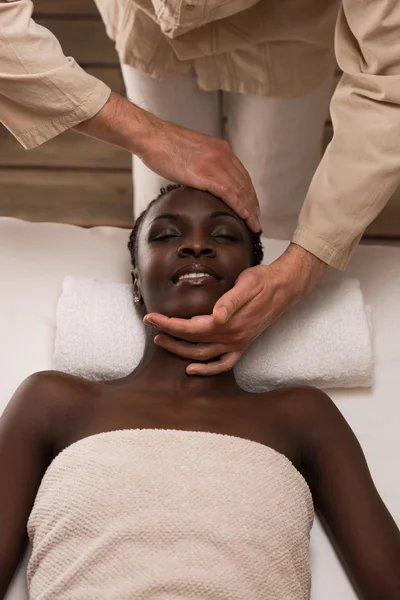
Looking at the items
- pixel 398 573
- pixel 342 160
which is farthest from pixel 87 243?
pixel 398 573

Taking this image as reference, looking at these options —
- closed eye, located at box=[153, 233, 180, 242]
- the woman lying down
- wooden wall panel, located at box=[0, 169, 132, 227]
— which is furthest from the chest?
wooden wall panel, located at box=[0, 169, 132, 227]

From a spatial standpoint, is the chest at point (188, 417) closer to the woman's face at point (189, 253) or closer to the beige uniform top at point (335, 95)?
the woman's face at point (189, 253)

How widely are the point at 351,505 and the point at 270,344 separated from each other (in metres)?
0.37

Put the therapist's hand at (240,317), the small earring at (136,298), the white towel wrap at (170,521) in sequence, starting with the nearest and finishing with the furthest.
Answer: the white towel wrap at (170,521) → the therapist's hand at (240,317) → the small earring at (136,298)

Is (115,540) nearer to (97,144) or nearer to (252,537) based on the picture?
(252,537)

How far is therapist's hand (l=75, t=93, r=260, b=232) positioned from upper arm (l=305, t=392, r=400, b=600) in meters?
0.40

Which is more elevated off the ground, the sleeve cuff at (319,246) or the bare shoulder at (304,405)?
the sleeve cuff at (319,246)

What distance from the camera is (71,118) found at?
1.52 metres

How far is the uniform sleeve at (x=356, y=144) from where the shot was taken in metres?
1.42

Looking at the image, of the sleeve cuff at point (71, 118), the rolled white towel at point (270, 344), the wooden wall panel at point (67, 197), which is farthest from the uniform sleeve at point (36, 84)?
the wooden wall panel at point (67, 197)

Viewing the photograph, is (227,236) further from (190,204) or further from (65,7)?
(65,7)

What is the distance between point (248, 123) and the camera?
192cm

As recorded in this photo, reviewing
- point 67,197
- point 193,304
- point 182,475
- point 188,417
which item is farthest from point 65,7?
point 182,475

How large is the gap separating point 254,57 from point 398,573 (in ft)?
3.36
